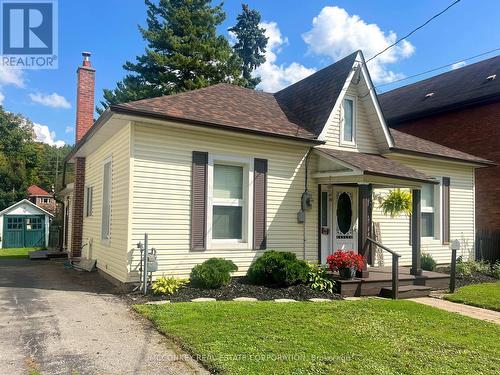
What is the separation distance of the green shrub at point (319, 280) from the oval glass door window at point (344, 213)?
2.55m

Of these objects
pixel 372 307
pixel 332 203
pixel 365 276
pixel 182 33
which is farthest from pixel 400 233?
pixel 182 33

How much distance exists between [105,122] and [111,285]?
367 cm

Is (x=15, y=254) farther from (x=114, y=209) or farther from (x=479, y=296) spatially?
(x=479, y=296)

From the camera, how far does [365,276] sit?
948cm

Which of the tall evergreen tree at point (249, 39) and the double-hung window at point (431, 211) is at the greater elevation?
the tall evergreen tree at point (249, 39)

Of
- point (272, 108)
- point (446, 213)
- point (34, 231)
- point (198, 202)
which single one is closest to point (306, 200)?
point (198, 202)

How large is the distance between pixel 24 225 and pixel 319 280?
1286 inches

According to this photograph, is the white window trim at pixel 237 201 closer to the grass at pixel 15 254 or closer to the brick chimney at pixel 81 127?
the brick chimney at pixel 81 127

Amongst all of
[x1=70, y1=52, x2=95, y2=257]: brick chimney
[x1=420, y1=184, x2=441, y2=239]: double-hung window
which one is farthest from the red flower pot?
[x1=70, y1=52, x2=95, y2=257]: brick chimney

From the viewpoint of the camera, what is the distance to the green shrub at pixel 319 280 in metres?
8.99

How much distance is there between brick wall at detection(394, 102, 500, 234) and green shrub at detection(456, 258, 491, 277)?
11.8ft

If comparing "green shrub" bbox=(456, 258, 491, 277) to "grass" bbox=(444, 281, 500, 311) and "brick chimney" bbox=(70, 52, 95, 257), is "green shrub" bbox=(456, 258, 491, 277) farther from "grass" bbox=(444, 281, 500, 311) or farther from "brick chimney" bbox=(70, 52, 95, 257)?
"brick chimney" bbox=(70, 52, 95, 257)

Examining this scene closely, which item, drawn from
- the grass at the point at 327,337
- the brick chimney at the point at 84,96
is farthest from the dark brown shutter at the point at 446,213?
the brick chimney at the point at 84,96

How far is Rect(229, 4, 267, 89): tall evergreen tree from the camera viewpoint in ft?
112
